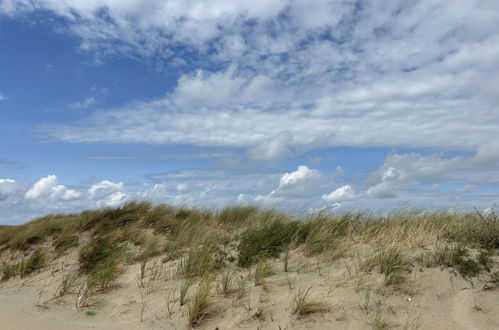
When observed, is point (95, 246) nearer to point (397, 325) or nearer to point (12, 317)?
point (12, 317)

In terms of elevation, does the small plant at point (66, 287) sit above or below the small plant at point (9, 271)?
below

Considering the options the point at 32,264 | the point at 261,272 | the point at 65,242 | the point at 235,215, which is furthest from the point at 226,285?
the point at 65,242

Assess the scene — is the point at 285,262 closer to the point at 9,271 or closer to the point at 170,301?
the point at 170,301

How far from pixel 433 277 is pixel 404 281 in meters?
0.48

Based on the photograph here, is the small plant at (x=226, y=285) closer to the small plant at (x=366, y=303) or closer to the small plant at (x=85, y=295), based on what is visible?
the small plant at (x=366, y=303)

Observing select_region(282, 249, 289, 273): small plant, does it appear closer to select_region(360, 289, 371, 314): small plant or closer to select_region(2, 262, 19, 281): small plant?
select_region(360, 289, 371, 314): small plant

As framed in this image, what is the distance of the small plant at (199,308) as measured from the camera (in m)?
6.21

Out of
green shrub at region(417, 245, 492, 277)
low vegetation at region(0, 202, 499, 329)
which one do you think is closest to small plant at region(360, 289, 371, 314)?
low vegetation at region(0, 202, 499, 329)

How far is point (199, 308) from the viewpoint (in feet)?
20.6

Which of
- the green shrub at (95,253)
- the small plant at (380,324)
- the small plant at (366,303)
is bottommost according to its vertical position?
the small plant at (380,324)

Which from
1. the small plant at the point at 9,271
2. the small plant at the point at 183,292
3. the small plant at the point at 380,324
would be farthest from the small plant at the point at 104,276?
the small plant at the point at 380,324

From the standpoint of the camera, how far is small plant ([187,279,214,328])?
6.21 metres

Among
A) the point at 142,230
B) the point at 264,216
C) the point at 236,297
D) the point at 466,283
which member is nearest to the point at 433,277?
the point at 466,283

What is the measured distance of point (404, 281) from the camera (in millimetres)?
6355
